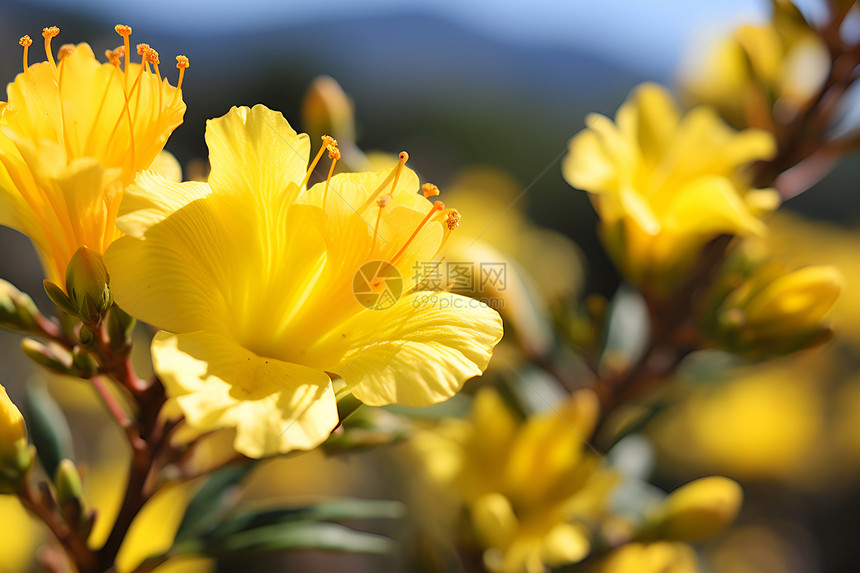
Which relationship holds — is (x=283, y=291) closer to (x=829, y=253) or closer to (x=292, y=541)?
(x=292, y=541)

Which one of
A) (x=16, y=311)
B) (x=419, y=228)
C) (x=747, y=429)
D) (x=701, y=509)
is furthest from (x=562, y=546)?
(x=747, y=429)

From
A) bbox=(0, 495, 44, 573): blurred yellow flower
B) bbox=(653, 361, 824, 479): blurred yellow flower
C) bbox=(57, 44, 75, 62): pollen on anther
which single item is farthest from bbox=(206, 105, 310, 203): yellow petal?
bbox=(653, 361, 824, 479): blurred yellow flower

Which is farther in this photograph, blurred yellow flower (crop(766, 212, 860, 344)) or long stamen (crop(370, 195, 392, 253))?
blurred yellow flower (crop(766, 212, 860, 344))

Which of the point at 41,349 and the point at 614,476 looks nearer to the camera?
the point at 41,349

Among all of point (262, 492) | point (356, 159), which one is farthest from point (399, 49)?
point (356, 159)

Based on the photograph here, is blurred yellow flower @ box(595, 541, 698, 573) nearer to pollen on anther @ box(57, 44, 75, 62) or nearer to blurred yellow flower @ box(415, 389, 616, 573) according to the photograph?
blurred yellow flower @ box(415, 389, 616, 573)

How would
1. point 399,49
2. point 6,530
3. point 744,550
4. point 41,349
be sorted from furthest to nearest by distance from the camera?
point 399,49
point 744,550
point 6,530
point 41,349

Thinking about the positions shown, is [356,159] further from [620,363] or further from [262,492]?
[262,492]

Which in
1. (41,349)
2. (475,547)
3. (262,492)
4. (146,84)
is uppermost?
(146,84)
